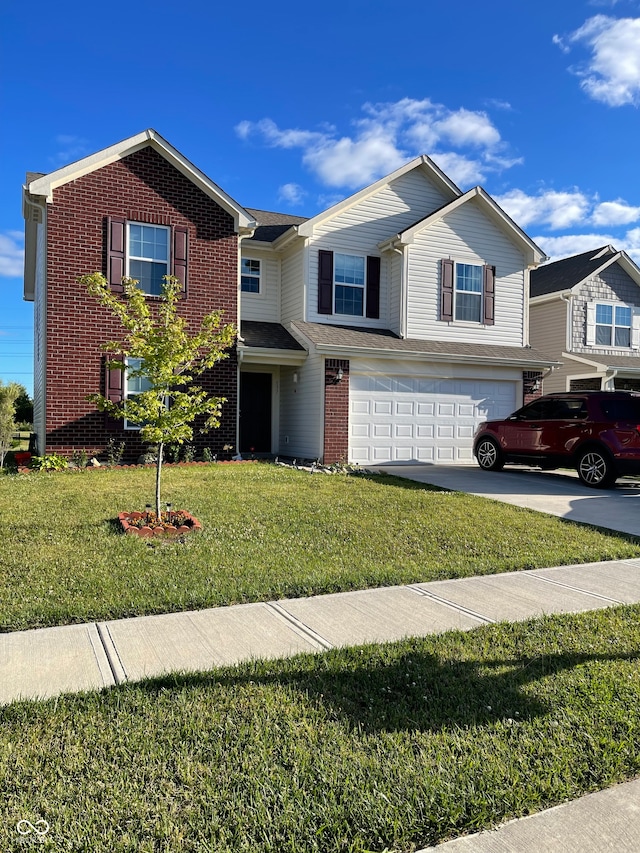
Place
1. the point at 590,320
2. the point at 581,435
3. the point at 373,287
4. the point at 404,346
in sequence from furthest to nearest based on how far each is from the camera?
1. the point at 590,320
2. the point at 373,287
3. the point at 404,346
4. the point at 581,435

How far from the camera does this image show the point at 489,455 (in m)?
14.6

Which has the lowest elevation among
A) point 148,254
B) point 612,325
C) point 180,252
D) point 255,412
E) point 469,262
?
point 255,412

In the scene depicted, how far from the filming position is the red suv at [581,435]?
11.7m

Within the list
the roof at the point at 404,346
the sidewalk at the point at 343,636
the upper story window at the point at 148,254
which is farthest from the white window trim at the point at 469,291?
the sidewalk at the point at 343,636

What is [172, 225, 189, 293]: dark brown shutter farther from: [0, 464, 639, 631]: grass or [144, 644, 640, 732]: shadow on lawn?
[144, 644, 640, 732]: shadow on lawn

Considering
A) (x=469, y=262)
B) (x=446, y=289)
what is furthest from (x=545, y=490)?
(x=469, y=262)

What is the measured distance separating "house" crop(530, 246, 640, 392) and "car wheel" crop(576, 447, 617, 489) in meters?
9.79

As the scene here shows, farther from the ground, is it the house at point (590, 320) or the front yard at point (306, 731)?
the house at point (590, 320)

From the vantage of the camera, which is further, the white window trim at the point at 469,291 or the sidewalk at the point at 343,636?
the white window trim at the point at 469,291

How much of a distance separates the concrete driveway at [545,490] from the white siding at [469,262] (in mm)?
4196

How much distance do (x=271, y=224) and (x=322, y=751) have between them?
17365 millimetres

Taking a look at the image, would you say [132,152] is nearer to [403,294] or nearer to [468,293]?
[403,294]

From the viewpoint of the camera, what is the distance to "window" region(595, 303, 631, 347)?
2261 cm

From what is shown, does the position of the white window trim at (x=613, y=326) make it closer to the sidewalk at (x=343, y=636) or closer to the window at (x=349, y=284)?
the window at (x=349, y=284)
